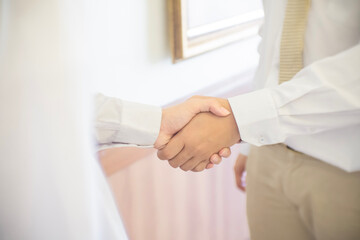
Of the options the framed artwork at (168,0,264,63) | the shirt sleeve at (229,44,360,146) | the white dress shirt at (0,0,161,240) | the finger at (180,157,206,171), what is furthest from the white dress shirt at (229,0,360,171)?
the white dress shirt at (0,0,161,240)

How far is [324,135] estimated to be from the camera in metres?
0.80

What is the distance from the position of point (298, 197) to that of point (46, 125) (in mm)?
634

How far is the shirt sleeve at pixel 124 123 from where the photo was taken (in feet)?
2.52

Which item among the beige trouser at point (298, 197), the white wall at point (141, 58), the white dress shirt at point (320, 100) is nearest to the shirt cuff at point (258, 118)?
the white dress shirt at point (320, 100)

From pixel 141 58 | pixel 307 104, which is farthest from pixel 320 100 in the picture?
pixel 141 58

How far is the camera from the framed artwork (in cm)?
109

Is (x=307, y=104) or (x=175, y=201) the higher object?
(x=307, y=104)

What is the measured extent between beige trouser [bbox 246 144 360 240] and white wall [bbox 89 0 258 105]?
347 mm

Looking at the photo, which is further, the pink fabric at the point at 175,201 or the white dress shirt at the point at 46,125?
the pink fabric at the point at 175,201

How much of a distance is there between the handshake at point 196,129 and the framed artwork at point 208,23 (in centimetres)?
30

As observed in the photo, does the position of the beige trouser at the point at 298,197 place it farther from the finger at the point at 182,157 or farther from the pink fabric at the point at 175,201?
the pink fabric at the point at 175,201

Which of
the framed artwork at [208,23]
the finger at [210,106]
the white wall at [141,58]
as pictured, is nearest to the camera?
the finger at [210,106]

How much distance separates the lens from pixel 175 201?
1359mm

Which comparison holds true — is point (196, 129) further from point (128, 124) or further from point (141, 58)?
point (141, 58)
